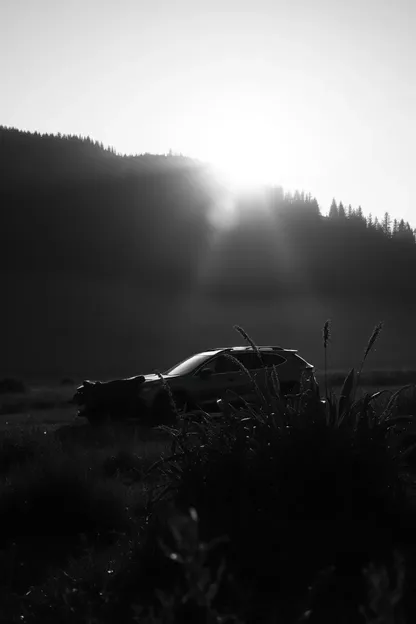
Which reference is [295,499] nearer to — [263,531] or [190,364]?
[263,531]

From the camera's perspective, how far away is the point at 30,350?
4739 inches

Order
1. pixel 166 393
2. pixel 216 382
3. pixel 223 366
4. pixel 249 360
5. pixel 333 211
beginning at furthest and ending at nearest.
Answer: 1. pixel 333 211
2. pixel 249 360
3. pixel 223 366
4. pixel 216 382
5. pixel 166 393

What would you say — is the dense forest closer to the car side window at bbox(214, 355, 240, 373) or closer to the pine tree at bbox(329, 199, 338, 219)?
the pine tree at bbox(329, 199, 338, 219)

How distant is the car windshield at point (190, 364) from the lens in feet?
52.0

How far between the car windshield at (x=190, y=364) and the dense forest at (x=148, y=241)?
4822 inches

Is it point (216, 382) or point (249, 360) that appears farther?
point (249, 360)

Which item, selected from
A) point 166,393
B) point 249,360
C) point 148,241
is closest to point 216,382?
point 249,360

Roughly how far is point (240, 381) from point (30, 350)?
108 m

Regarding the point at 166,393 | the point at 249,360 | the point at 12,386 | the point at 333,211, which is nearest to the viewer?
the point at 166,393

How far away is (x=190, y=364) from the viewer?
53.2ft

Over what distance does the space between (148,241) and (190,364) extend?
14128cm

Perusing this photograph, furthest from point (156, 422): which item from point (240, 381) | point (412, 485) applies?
point (412, 485)

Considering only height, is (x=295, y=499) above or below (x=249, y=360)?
above

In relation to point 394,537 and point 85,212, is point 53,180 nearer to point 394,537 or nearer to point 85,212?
point 85,212
